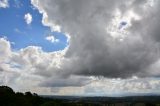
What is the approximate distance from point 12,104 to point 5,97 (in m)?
11.0

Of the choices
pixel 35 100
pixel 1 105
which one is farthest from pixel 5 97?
pixel 35 100

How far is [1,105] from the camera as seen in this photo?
145 m

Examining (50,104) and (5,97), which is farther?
(5,97)

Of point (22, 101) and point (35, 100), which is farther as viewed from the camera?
point (35, 100)

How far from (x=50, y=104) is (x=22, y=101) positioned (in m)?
18.4

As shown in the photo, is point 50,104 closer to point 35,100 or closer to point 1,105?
point 1,105

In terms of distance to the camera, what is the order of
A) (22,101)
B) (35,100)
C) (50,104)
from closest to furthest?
(50,104), (22,101), (35,100)

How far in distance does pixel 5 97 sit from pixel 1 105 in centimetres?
880

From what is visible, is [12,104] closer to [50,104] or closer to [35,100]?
[50,104]

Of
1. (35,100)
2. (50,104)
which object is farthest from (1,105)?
(35,100)

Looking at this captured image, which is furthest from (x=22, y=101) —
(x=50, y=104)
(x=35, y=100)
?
(x=35, y=100)

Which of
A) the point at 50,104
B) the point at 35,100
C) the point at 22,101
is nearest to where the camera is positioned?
the point at 50,104

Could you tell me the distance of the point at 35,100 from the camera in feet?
650

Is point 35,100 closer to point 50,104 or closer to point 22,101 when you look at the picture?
point 22,101
